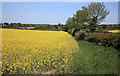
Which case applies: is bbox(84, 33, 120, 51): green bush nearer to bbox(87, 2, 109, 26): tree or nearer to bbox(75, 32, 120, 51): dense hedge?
bbox(75, 32, 120, 51): dense hedge

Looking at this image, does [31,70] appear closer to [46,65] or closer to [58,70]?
[46,65]

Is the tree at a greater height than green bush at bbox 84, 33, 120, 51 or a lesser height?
greater

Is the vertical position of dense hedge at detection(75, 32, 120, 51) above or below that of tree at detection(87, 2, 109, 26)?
below

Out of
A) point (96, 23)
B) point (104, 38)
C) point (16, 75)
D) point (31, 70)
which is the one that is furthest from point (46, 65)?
point (96, 23)

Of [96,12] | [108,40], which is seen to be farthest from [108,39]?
[96,12]

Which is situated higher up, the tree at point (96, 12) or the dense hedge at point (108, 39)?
the tree at point (96, 12)

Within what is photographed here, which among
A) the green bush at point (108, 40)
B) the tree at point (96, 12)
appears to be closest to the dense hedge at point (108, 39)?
the green bush at point (108, 40)

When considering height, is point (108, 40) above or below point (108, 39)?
below

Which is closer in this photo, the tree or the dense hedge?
the dense hedge

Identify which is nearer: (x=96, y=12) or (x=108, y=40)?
(x=108, y=40)

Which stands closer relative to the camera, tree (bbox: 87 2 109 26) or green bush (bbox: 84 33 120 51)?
green bush (bbox: 84 33 120 51)

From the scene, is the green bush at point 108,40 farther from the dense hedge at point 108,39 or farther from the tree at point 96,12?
the tree at point 96,12

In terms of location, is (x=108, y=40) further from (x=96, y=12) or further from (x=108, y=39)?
(x=96, y=12)

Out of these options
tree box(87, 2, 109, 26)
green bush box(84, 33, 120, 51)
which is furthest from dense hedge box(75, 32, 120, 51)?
tree box(87, 2, 109, 26)
